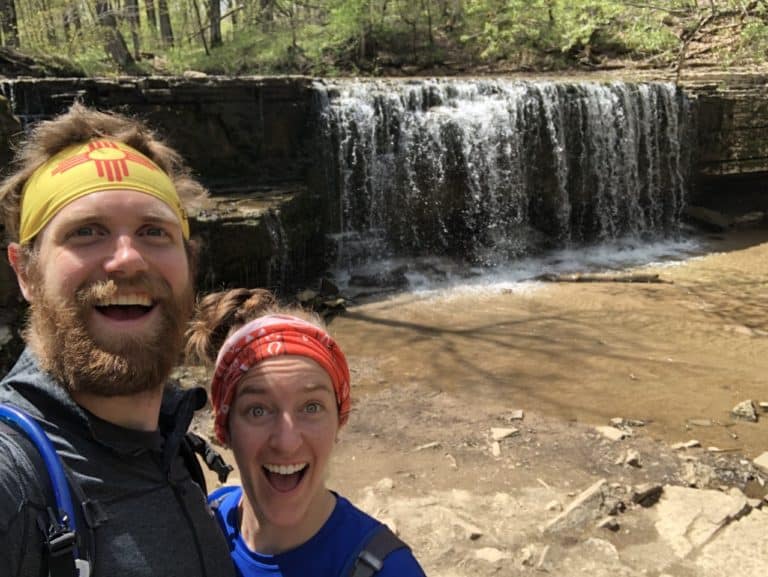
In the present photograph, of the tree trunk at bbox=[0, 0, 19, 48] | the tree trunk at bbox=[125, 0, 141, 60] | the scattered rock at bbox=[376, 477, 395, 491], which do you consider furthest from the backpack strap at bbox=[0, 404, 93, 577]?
the tree trunk at bbox=[125, 0, 141, 60]

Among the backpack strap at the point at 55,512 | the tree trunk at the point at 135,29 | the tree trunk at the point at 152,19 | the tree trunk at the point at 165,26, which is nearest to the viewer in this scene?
the backpack strap at the point at 55,512

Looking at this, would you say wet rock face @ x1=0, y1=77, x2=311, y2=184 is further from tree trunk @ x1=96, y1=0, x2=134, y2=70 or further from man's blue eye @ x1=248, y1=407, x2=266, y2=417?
man's blue eye @ x1=248, y1=407, x2=266, y2=417

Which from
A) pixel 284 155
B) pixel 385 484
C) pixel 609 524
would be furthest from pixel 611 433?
pixel 284 155

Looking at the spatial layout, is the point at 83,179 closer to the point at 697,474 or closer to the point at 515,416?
the point at 697,474

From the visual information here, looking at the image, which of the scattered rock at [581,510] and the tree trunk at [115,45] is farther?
the tree trunk at [115,45]

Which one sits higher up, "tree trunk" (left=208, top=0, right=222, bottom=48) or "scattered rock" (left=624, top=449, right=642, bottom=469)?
"tree trunk" (left=208, top=0, right=222, bottom=48)

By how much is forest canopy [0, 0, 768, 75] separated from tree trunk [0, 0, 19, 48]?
0.22 feet

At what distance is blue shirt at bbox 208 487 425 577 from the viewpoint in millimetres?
1410

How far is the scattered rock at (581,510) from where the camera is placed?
144 inches

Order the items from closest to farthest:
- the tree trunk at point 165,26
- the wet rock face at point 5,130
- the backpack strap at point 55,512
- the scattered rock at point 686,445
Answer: the backpack strap at point 55,512, the scattered rock at point 686,445, the wet rock face at point 5,130, the tree trunk at point 165,26

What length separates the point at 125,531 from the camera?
43.8 inches

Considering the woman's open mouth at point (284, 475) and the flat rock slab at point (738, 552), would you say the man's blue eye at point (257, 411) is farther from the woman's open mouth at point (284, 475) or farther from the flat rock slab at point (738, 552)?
the flat rock slab at point (738, 552)

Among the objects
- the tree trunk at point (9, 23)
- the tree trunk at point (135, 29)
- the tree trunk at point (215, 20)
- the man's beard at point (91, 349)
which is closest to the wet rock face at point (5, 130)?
the man's beard at point (91, 349)

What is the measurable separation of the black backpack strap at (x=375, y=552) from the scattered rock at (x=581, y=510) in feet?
8.27
